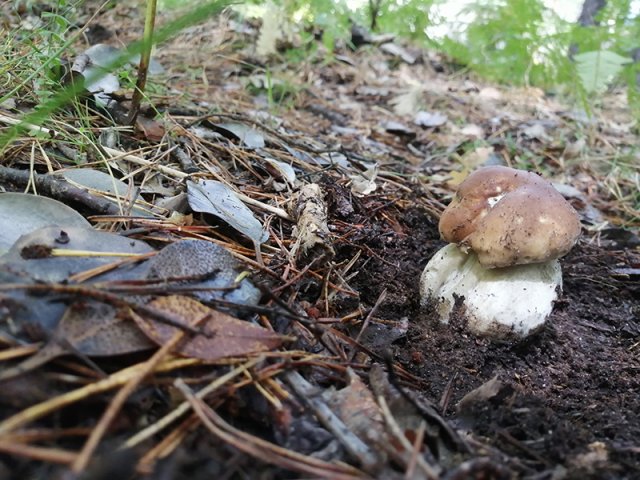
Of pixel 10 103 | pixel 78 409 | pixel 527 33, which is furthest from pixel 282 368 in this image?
pixel 527 33

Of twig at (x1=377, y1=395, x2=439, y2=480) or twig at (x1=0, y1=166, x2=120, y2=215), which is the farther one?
twig at (x1=0, y1=166, x2=120, y2=215)

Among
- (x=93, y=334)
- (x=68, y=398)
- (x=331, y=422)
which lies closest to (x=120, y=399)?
(x=68, y=398)

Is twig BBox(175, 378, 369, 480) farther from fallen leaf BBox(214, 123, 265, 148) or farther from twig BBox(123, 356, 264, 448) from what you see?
fallen leaf BBox(214, 123, 265, 148)

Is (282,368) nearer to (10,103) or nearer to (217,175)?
(217,175)

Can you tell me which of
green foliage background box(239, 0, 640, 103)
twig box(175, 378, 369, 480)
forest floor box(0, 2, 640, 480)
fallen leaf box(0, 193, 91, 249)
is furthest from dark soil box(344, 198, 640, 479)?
green foliage background box(239, 0, 640, 103)

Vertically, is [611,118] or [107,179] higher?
[107,179]

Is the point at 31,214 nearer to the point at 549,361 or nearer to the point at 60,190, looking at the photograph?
the point at 60,190
